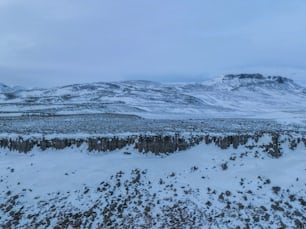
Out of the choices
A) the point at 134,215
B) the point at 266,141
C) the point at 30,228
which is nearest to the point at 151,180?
the point at 134,215

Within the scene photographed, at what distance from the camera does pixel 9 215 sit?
12.0 meters

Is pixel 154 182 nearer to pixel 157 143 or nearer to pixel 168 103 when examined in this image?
pixel 157 143

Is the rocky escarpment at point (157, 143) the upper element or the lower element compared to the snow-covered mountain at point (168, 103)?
upper

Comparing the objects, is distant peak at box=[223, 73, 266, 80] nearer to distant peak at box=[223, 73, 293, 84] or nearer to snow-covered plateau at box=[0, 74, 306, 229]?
distant peak at box=[223, 73, 293, 84]

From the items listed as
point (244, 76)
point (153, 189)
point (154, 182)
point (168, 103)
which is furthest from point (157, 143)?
point (244, 76)

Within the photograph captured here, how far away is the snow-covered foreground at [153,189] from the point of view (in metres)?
11.3

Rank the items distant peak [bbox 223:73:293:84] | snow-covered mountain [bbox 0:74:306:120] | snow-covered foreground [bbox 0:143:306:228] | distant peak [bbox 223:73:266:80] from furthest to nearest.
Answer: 1. distant peak [bbox 223:73:266:80]
2. distant peak [bbox 223:73:293:84]
3. snow-covered mountain [bbox 0:74:306:120]
4. snow-covered foreground [bbox 0:143:306:228]

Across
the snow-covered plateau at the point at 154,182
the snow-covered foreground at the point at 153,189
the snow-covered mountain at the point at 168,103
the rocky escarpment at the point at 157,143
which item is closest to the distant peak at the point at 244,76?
the snow-covered mountain at the point at 168,103

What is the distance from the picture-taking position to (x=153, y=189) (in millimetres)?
13234

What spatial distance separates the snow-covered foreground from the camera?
37.1 ft

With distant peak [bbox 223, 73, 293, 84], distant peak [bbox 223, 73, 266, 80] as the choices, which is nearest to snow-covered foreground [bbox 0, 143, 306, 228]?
distant peak [bbox 223, 73, 293, 84]

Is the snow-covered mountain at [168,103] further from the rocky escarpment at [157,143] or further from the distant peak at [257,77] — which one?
the rocky escarpment at [157,143]

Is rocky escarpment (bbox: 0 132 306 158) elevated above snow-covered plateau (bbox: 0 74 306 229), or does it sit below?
above

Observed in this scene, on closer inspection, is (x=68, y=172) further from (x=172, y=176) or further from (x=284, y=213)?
(x=284, y=213)
